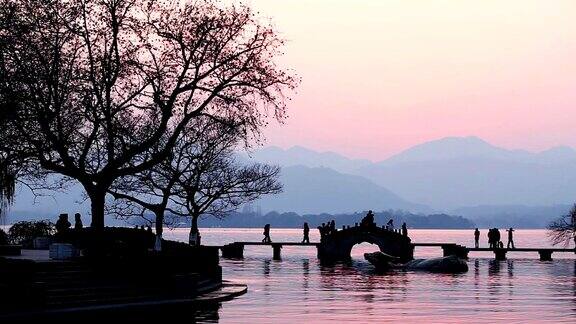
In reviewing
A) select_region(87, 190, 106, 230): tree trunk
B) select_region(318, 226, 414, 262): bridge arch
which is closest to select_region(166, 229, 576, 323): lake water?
select_region(87, 190, 106, 230): tree trunk

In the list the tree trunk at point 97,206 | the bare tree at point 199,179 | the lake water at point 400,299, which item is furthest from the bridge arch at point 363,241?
the tree trunk at point 97,206

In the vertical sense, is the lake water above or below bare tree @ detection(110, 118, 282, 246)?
below

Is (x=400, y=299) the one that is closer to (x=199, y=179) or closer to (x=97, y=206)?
(x=97, y=206)

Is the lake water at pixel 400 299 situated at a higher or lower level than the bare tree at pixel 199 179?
lower

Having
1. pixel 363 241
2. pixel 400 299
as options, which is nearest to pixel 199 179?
pixel 363 241

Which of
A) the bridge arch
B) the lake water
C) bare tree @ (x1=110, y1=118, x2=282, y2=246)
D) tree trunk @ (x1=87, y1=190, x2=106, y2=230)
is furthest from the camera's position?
the bridge arch

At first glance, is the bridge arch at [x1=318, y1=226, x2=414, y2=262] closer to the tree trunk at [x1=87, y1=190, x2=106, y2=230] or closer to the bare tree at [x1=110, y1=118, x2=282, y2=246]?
the bare tree at [x1=110, y1=118, x2=282, y2=246]

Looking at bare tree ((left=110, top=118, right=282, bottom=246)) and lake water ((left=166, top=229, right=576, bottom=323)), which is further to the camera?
bare tree ((left=110, top=118, right=282, bottom=246))

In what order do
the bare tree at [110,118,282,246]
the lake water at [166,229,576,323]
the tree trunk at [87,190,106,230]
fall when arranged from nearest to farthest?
1. the lake water at [166,229,576,323]
2. the tree trunk at [87,190,106,230]
3. the bare tree at [110,118,282,246]

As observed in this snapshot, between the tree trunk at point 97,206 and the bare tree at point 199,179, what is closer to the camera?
the tree trunk at point 97,206

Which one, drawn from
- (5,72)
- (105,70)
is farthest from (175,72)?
(5,72)

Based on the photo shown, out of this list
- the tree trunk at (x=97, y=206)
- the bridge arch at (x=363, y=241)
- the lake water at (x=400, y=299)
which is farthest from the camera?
the bridge arch at (x=363, y=241)

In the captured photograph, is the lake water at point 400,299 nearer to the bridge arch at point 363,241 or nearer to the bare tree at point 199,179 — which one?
the bare tree at point 199,179

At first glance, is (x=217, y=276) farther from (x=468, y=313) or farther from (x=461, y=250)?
(x=461, y=250)
